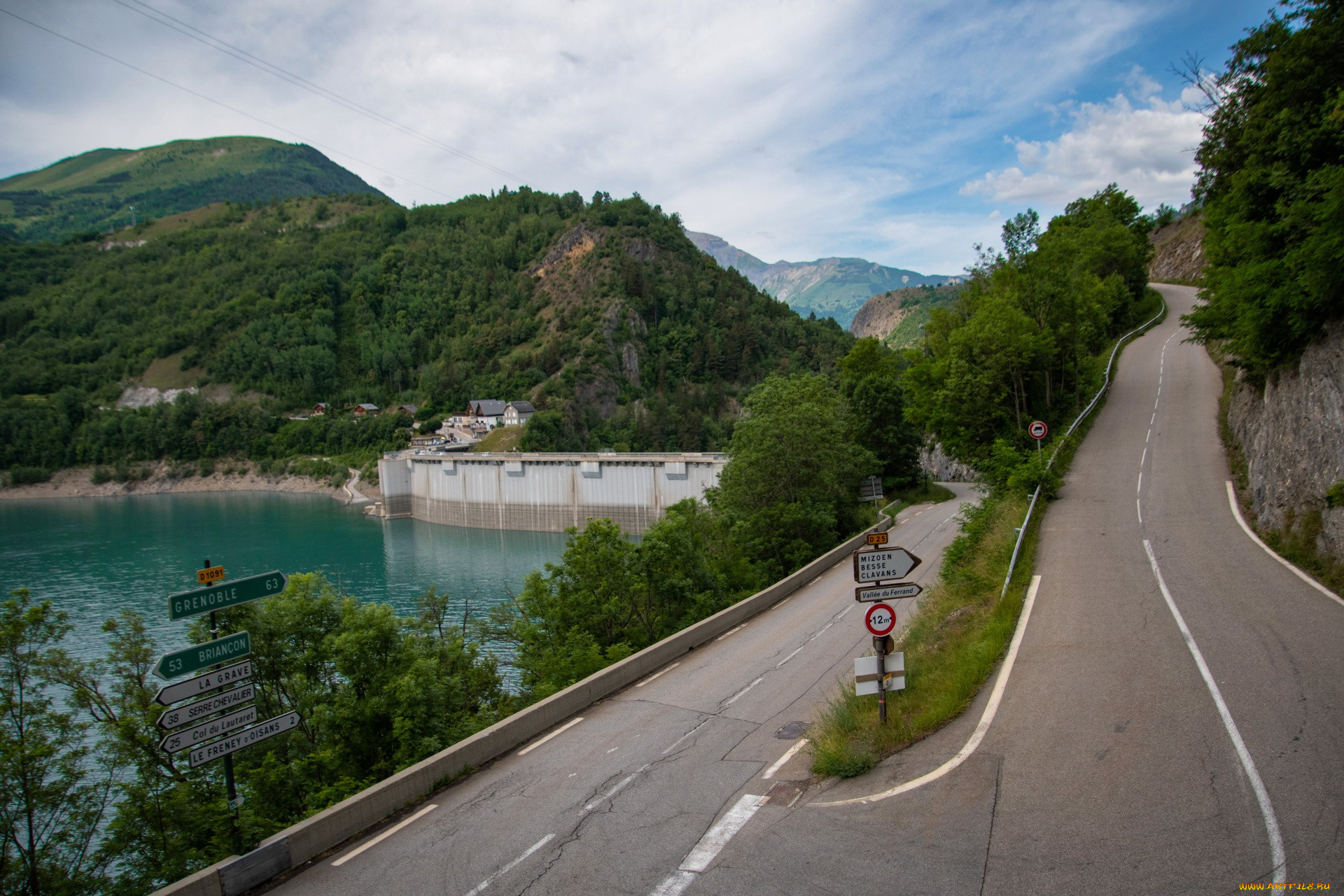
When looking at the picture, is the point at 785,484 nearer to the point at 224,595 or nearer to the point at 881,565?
the point at 881,565

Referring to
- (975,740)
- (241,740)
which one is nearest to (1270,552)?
(975,740)

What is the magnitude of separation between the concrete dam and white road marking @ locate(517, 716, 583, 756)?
5320 cm

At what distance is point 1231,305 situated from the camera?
17.3 m

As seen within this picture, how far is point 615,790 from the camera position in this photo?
8617mm

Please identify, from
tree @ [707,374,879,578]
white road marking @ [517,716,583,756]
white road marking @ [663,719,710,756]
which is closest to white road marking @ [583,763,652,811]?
white road marking @ [663,719,710,756]

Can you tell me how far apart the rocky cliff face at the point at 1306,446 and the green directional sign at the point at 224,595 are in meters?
16.6

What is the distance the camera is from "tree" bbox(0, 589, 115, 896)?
32.6 ft

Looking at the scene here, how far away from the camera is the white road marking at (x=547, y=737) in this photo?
10.4 metres

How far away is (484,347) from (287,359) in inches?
1852

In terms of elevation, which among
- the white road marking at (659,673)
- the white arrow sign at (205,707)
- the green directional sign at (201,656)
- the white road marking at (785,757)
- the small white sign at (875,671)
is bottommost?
the white road marking at (659,673)

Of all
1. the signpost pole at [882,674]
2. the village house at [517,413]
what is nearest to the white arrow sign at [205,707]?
the signpost pole at [882,674]

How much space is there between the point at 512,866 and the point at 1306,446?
54.4 feet

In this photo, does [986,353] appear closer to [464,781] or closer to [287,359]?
[464,781]

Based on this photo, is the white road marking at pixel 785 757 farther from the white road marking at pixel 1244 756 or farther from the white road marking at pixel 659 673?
the white road marking at pixel 1244 756
